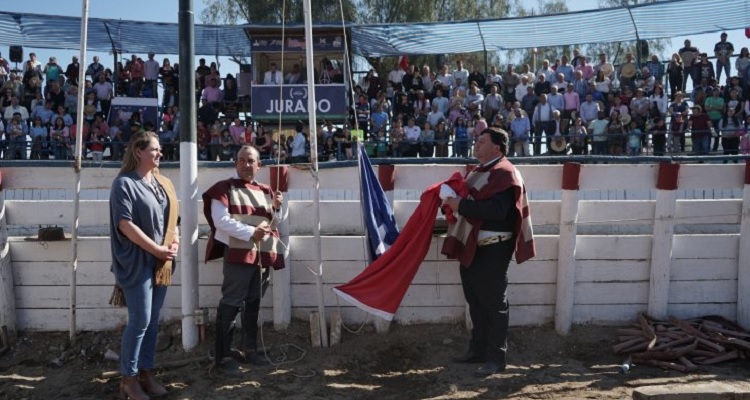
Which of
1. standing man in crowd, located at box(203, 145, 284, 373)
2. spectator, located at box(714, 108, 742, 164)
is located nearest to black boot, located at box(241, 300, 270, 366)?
standing man in crowd, located at box(203, 145, 284, 373)

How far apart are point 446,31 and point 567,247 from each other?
565 inches

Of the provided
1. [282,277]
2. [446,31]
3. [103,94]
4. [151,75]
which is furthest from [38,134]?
[282,277]

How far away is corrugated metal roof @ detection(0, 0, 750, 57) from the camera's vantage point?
1794cm

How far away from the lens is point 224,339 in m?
5.50

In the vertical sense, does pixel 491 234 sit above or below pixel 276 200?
below

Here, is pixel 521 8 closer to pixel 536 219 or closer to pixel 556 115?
pixel 556 115

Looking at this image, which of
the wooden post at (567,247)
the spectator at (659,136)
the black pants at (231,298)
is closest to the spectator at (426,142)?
the spectator at (659,136)

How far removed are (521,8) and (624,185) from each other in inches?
1148

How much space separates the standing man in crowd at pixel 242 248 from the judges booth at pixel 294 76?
1276cm

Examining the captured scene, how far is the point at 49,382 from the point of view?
18.1ft

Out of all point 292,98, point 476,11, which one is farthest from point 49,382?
point 476,11

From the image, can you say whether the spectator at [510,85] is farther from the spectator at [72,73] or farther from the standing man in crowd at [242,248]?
the standing man in crowd at [242,248]

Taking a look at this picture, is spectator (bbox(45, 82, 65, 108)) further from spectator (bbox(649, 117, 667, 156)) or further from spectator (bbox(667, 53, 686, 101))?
spectator (bbox(667, 53, 686, 101))

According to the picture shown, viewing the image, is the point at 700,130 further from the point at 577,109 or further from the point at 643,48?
the point at 643,48
